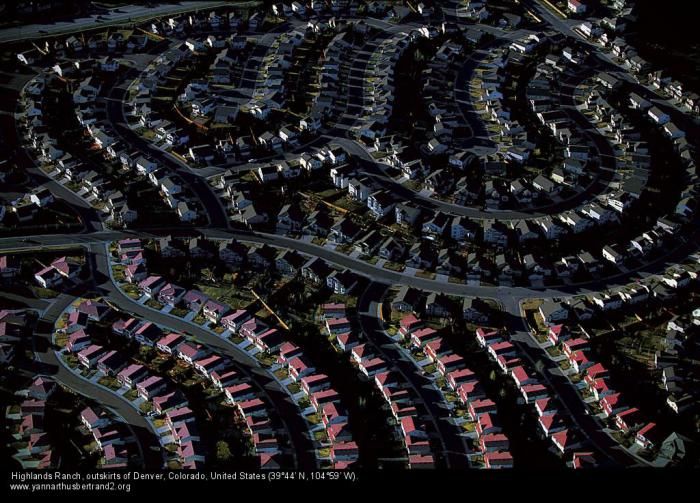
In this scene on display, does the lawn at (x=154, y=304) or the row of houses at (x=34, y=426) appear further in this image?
→ the lawn at (x=154, y=304)

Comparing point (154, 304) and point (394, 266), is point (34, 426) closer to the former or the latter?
point (154, 304)

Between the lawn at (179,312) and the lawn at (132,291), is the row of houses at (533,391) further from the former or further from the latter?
the lawn at (132,291)

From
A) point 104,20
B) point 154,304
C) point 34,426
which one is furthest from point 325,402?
point 104,20

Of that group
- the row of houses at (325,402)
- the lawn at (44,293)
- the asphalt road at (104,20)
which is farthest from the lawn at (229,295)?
the asphalt road at (104,20)

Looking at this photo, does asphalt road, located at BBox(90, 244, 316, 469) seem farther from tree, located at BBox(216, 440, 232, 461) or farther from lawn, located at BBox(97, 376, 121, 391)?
lawn, located at BBox(97, 376, 121, 391)

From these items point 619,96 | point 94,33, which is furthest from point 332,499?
point 94,33

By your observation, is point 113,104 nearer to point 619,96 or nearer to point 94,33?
point 94,33
